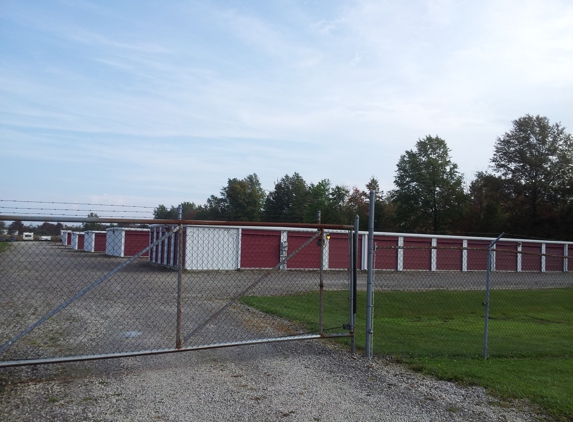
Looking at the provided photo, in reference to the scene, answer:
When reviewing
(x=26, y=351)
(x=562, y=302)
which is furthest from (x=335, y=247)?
(x=26, y=351)

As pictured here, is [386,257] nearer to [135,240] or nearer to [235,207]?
[135,240]

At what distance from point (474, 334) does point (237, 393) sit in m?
6.58

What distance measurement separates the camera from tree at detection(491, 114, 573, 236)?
54938mm

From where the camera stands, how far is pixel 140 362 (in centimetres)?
650

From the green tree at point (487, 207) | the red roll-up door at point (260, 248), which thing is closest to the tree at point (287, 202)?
the green tree at point (487, 207)

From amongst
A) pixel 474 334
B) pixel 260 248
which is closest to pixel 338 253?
pixel 260 248

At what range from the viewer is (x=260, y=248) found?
101 ft

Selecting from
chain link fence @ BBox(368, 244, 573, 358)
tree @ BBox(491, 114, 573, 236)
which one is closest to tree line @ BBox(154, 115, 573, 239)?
tree @ BBox(491, 114, 573, 236)

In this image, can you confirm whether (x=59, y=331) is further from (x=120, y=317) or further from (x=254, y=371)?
(x=254, y=371)

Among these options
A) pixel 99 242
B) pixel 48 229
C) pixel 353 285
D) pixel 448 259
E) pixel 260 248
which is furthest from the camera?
pixel 99 242

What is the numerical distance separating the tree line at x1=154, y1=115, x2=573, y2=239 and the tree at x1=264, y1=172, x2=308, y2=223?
121 mm

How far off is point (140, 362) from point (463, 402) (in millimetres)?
3890

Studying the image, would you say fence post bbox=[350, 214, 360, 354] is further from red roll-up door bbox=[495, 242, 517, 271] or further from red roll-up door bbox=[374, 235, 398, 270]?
red roll-up door bbox=[495, 242, 517, 271]

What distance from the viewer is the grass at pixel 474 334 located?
6281 mm
